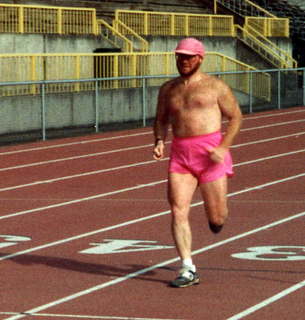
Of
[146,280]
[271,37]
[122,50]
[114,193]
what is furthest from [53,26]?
[146,280]

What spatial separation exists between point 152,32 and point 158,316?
116ft

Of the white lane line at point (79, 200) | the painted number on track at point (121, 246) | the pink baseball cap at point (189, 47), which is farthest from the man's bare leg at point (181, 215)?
the white lane line at point (79, 200)

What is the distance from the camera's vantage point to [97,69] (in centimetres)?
3466

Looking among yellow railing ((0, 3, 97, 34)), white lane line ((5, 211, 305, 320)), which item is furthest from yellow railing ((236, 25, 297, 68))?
white lane line ((5, 211, 305, 320))

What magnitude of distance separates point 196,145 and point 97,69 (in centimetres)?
2449

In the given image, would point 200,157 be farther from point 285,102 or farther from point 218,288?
point 285,102

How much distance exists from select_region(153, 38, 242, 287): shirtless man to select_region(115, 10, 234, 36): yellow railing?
3133cm

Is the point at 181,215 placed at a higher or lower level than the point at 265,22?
lower

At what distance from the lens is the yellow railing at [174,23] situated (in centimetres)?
4275

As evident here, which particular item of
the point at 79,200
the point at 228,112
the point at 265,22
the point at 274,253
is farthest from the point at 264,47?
the point at 228,112

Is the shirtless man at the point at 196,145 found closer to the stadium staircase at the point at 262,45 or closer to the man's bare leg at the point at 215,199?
the man's bare leg at the point at 215,199

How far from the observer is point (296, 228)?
13.7 meters

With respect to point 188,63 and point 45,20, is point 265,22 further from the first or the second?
point 188,63

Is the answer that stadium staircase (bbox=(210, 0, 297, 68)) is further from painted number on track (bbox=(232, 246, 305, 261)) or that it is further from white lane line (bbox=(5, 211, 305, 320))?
painted number on track (bbox=(232, 246, 305, 261))
